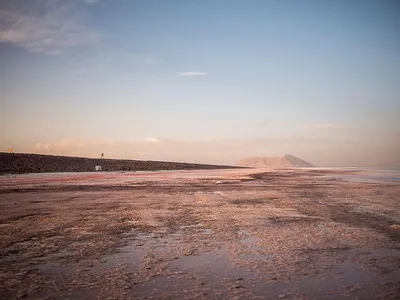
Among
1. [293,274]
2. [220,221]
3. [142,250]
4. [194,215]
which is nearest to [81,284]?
[142,250]

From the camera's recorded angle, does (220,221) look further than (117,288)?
Yes

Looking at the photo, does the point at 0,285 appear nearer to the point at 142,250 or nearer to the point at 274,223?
the point at 142,250

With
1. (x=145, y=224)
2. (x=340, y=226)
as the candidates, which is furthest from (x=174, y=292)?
(x=340, y=226)

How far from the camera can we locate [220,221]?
7.86 m

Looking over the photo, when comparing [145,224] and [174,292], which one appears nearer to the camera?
[174,292]

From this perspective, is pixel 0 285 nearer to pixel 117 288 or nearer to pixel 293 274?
pixel 117 288

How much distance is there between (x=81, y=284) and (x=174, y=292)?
45.5 inches

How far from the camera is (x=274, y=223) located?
24.9 ft

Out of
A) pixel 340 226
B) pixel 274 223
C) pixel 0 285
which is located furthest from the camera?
pixel 274 223

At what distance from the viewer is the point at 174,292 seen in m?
3.55

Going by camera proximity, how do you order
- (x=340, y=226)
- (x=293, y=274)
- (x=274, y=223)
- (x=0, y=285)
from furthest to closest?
(x=274, y=223)
(x=340, y=226)
(x=293, y=274)
(x=0, y=285)

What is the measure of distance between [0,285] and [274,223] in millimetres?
5611

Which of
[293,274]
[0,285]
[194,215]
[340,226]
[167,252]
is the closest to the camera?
[0,285]

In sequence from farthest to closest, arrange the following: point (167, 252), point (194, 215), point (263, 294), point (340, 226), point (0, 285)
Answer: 1. point (194, 215)
2. point (340, 226)
3. point (167, 252)
4. point (0, 285)
5. point (263, 294)
